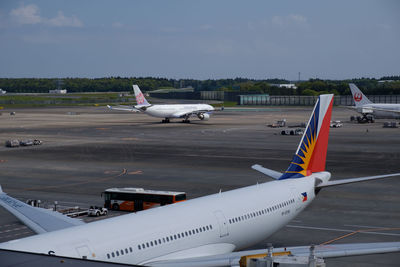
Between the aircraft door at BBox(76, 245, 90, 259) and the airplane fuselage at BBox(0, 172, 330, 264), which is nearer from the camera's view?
the aircraft door at BBox(76, 245, 90, 259)

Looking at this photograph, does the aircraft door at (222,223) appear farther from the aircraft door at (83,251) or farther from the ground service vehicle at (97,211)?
the ground service vehicle at (97,211)

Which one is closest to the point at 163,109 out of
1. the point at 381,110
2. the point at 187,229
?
the point at 381,110

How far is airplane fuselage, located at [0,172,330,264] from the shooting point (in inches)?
844

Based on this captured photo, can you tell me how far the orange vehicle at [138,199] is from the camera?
140 ft

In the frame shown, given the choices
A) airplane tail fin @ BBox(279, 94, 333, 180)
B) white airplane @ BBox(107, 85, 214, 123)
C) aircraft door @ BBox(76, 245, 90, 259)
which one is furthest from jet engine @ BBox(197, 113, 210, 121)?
aircraft door @ BBox(76, 245, 90, 259)

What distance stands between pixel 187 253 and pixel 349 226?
663 inches

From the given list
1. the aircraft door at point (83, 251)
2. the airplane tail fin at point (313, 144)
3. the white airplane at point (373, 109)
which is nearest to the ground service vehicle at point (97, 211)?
the airplane tail fin at point (313, 144)

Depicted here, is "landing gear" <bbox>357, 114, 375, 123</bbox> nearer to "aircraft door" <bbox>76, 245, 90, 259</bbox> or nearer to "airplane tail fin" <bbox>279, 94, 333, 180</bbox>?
"airplane tail fin" <bbox>279, 94, 333, 180</bbox>

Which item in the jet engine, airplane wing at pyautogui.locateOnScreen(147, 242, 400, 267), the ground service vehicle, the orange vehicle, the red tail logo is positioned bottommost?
the ground service vehicle

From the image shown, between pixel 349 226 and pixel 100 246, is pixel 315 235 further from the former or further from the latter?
pixel 100 246

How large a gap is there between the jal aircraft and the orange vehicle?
10.1 meters

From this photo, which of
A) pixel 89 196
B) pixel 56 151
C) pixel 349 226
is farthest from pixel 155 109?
pixel 349 226

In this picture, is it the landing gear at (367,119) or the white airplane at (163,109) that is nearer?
the landing gear at (367,119)

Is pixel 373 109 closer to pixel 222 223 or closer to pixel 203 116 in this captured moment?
pixel 203 116
